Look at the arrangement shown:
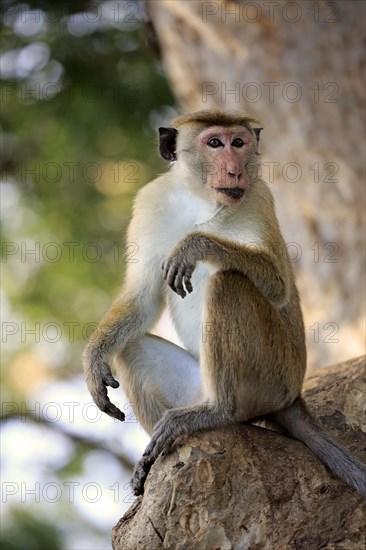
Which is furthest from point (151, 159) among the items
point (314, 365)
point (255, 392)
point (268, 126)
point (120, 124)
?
point (255, 392)

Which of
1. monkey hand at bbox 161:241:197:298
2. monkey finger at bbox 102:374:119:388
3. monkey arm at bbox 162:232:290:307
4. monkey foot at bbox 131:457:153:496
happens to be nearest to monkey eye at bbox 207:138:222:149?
monkey arm at bbox 162:232:290:307

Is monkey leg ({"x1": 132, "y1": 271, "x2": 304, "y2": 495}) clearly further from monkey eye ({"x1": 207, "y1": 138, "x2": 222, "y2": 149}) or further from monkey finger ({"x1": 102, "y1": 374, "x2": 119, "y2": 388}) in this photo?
monkey eye ({"x1": 207, "y1": 138, "x2": 222, "y2": 149})

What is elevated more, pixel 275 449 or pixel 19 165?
pixel 19 165

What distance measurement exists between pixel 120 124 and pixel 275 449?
22.3 ft

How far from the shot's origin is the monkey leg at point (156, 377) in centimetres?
620

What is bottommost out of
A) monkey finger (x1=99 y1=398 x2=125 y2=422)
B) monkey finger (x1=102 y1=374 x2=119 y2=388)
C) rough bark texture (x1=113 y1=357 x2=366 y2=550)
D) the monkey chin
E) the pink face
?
rough bark texture (x1=113 y1=357 x2=366 y2=550)

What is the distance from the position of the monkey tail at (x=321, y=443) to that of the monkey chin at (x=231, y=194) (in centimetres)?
131

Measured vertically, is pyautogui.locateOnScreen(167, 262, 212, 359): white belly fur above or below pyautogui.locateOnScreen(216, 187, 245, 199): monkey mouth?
below

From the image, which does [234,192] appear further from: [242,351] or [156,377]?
[156,377]

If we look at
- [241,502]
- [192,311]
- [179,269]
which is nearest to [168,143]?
[192,311]

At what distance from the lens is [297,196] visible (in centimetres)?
941

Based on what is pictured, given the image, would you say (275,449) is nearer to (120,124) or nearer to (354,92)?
(354,92)

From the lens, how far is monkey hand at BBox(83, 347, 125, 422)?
6059mm

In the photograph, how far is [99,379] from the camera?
6.19 m
